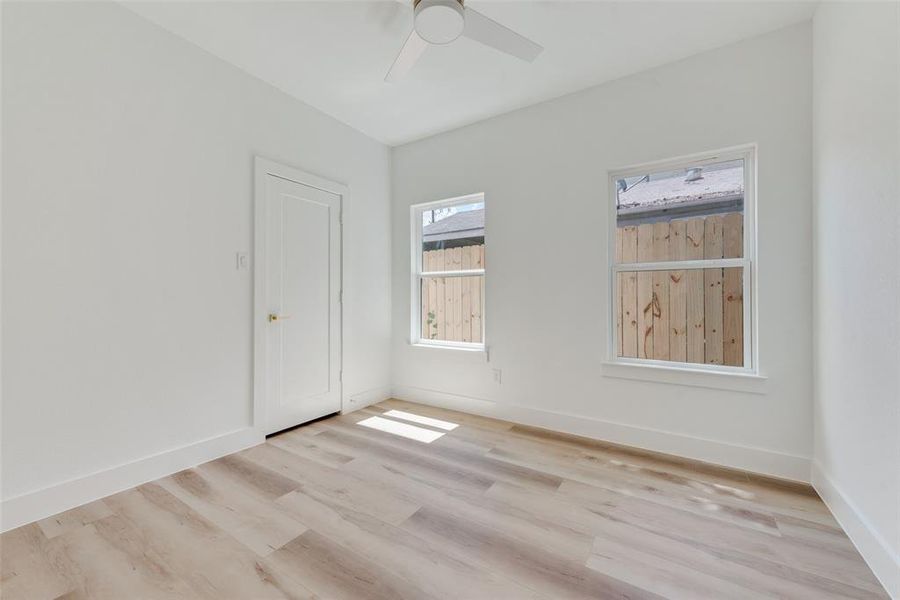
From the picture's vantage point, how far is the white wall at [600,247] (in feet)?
7.16

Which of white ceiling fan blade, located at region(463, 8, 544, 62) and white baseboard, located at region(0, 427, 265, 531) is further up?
white ceiling fan blade, located at region(463, 8, 544, 62)

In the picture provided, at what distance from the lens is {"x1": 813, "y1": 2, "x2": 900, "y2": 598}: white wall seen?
1.38 m

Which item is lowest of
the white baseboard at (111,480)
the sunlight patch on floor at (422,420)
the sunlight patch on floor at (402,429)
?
the sunlight patch on floor at (402,429)

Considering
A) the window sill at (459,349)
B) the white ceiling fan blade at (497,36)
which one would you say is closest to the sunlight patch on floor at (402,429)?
the window sill at (459,349)

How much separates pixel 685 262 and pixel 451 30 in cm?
208

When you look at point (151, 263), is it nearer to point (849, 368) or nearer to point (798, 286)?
point (849, 368)

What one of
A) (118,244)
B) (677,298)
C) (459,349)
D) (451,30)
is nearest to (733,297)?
(677,298)

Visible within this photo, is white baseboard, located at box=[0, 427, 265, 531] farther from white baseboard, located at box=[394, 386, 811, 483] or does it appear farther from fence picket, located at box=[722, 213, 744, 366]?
fence picket, located at box=[722, 213, 744, 366]

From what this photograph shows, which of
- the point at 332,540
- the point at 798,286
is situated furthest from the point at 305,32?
the point at 798,286

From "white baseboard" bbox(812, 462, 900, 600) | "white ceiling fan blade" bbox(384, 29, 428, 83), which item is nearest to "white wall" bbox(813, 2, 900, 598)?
"white baseboard" bbox(812, 462, 900, 600)

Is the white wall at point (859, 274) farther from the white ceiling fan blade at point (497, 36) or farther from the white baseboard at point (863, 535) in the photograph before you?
the white ceiling fan blade at point (497, 36)

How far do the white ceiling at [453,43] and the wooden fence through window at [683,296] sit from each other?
1.14 meters

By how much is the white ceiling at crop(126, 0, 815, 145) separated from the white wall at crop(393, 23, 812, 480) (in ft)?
0.63

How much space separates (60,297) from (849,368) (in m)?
3.87
